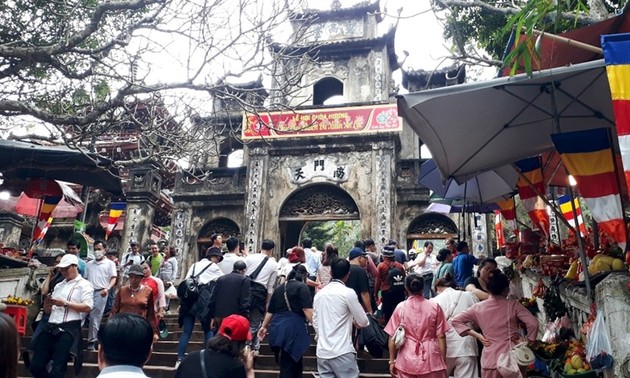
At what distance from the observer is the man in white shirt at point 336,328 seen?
14.0 feet

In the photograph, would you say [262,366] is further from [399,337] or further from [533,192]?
[533,192]

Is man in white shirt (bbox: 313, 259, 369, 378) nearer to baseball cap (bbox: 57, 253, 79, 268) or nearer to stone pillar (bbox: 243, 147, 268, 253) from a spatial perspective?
baseball cap (bbox: 57, 253, 79, 268)

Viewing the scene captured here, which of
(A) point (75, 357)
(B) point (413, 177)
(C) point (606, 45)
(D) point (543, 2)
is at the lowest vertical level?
(A) point (75, 357)

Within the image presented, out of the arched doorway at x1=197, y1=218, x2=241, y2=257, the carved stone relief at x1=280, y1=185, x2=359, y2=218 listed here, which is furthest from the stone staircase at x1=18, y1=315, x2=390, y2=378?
the arched doorway at x1=197, y1=218, x2=241, y2=257

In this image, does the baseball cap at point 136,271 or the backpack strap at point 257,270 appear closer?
the baseball cap at point 136,271

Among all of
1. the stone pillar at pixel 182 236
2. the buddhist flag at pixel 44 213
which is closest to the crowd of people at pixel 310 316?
the buddhist flag at pixel 44 213

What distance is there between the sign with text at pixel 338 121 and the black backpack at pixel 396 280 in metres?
9.01

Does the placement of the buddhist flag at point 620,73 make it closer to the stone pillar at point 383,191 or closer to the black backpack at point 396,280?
the black backpack at point 396,280

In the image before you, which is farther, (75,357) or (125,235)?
(125,235)

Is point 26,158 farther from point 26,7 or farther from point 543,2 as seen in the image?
point 543,2

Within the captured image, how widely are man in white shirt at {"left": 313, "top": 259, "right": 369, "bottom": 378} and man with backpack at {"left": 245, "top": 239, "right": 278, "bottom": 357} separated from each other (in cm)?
165

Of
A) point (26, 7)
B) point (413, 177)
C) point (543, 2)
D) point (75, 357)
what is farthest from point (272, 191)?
point (543, 2)

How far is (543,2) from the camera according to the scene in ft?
12.5

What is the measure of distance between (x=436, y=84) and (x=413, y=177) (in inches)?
184
